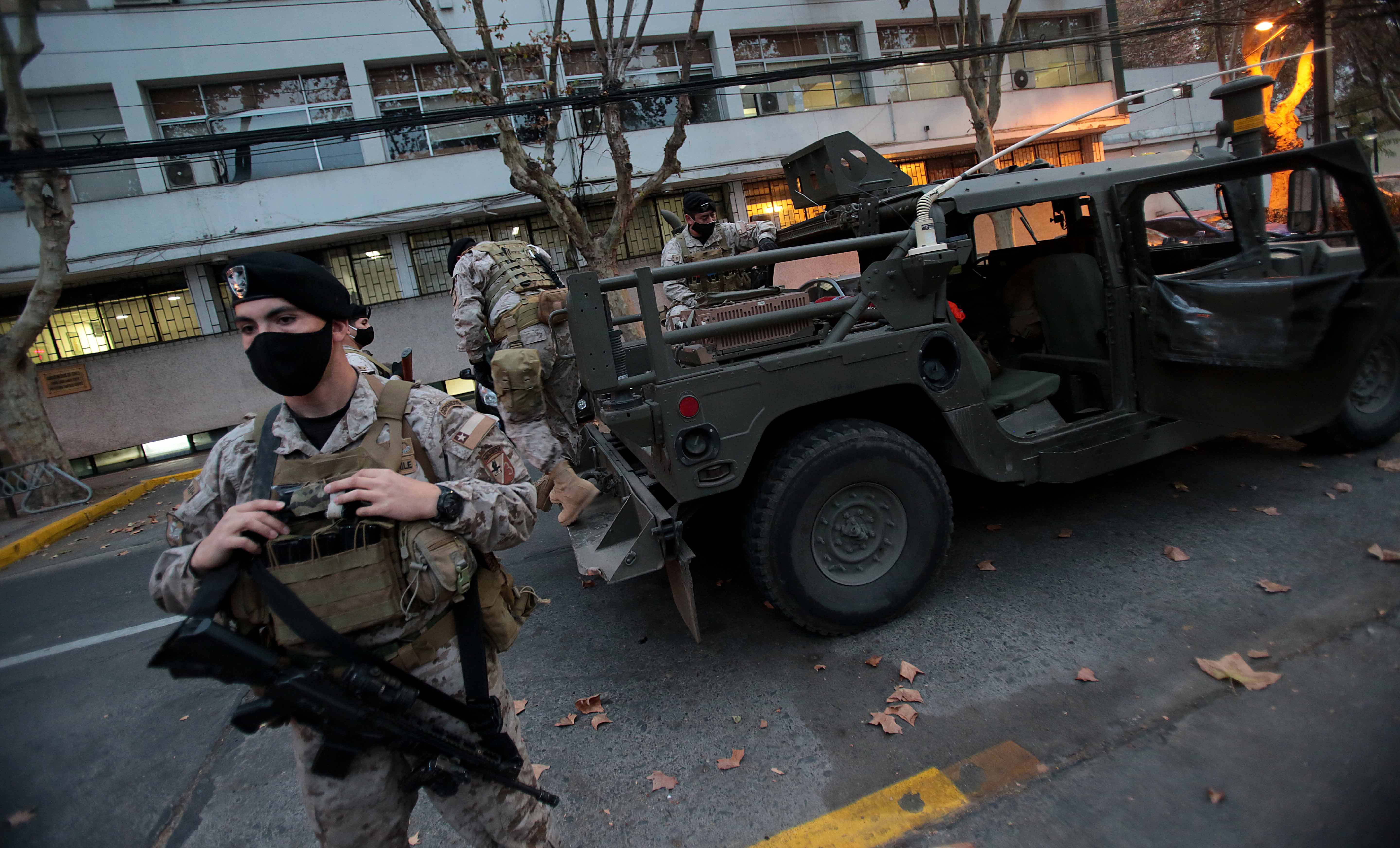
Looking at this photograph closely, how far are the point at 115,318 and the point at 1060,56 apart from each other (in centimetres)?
2183

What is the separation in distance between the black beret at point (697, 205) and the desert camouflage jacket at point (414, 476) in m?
4.61

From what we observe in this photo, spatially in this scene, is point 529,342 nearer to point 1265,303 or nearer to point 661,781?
point 661,781

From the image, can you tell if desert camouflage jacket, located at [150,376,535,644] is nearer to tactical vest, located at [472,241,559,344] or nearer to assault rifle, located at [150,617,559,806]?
assault rifle, located at [150,617,559,806]

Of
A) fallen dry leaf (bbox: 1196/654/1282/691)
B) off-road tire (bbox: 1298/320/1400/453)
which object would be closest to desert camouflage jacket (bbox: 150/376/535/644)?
fallen dry leaf (bbox: 1196/654/1282/691)

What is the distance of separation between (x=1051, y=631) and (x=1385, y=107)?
21512mm

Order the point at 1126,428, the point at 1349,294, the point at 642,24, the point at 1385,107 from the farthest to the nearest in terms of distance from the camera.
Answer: the point at 1385,107, the point at 642,24, the point at 1126,428, the point at 1349,294

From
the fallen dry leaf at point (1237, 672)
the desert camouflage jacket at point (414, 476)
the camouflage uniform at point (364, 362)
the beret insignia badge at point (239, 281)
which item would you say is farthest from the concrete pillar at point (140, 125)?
the fallen dry leaf at point (1237, 672)

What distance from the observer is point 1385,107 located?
55.2 ft

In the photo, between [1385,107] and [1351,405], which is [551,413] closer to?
[1351,405]

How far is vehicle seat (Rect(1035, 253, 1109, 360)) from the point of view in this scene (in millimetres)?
3844

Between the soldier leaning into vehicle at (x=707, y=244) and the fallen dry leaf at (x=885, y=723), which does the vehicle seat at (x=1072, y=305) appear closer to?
the soldier leaning into vehicle at (x=707, y=244)

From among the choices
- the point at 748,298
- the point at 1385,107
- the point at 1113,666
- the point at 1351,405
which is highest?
the point at 1385,107

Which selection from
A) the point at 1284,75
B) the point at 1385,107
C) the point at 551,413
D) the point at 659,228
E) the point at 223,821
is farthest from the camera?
A: the point at 1284,75

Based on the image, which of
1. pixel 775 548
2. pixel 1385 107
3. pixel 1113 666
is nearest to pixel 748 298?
pixel 775 548
